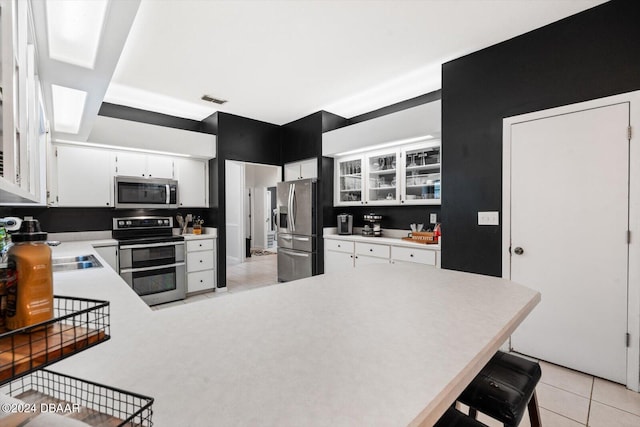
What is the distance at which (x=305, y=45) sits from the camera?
2.74 m

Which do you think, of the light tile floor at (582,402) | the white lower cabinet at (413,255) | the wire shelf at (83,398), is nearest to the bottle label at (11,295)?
the wire shelf at (83,398)

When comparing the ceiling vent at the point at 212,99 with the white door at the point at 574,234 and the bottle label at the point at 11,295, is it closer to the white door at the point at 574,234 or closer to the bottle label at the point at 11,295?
the white door at the point at 574,234

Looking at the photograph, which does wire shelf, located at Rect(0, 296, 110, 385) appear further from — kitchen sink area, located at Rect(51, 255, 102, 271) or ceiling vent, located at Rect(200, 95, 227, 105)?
ceiling vent, located at Rect(200, 95, 227, 105)

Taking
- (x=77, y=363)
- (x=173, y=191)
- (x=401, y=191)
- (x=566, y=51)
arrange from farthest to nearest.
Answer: (x=173, y=191)
(x=401, y=191)
(x=566, y=51)
(x=77, y=363)

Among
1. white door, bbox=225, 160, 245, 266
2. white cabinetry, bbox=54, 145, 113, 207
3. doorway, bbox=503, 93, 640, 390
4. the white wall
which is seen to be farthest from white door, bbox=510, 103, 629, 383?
the white wall

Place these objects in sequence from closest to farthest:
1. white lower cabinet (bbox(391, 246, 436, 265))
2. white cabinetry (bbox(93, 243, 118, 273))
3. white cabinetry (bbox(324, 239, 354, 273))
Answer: white lower cabinet (bbox(391, 246, 436, 265))
white cabinetry (bbox(93, 243, 118, 273))
white cabinetry (bbox(324, 239, 354, 273))

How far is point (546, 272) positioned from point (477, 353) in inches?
90.0

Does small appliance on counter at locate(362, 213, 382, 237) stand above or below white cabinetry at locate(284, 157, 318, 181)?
below

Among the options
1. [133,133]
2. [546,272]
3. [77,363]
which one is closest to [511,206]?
[546,272]

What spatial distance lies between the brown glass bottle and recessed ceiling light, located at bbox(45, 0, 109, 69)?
119cm

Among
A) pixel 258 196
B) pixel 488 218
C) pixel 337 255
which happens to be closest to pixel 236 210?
pixel 258 196

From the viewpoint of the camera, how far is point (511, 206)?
2.65 meters

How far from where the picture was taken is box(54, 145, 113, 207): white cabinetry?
3613 millimetres

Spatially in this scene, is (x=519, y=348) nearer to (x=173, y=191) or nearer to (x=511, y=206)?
(x=511, y=206)
